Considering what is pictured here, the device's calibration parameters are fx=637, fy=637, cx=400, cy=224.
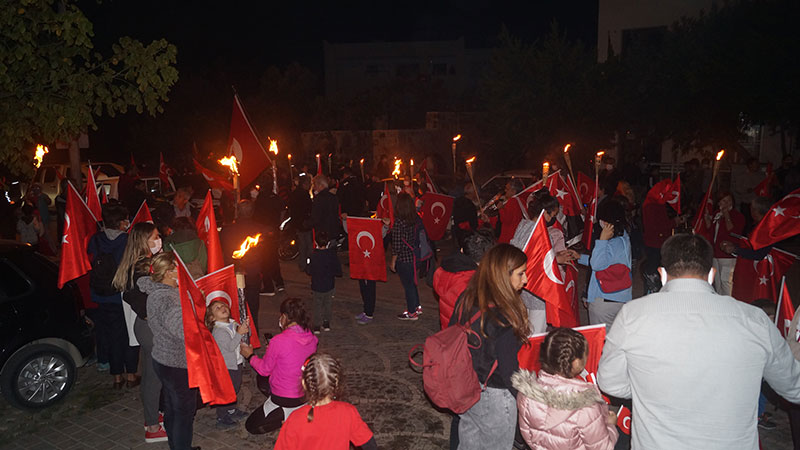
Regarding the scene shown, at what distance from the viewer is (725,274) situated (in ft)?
27.3

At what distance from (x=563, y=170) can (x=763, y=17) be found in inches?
287

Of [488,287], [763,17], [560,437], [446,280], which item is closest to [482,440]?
[560,437]

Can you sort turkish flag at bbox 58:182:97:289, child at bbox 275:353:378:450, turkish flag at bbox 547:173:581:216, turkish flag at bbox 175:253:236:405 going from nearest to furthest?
1. child at bbox 275:353:378:450
2. turkish flag at bbox 175:253:236:405
3. turkish flag at bbox 58:182:97:289
4. turkish flag at bbox 547:173:581:216

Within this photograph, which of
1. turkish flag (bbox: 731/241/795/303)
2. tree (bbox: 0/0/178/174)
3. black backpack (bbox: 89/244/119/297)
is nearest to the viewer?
black backpack (bbox: 89/244/119/297)

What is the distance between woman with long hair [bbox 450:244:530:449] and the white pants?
5.35 m

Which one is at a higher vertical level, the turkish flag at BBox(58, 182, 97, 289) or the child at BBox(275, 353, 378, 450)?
the turkish flag at BBox(58, 182, 97, 289)

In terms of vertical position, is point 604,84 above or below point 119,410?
above

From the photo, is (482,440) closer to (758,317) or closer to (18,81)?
(758,317)

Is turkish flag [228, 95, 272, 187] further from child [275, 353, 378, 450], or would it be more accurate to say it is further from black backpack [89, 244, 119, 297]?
child [275, 353, 378, 450]

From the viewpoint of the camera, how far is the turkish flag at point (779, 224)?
7.12 m

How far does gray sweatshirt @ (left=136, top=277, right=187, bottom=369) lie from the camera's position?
506cm

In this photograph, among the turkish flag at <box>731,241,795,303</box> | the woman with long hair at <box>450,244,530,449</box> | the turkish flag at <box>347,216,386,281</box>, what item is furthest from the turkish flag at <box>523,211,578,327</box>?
the turkish flag at <box>347,216,386,281</box>

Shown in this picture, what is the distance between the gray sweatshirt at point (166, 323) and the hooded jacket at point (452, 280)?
209cm

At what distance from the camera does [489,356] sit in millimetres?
3938
